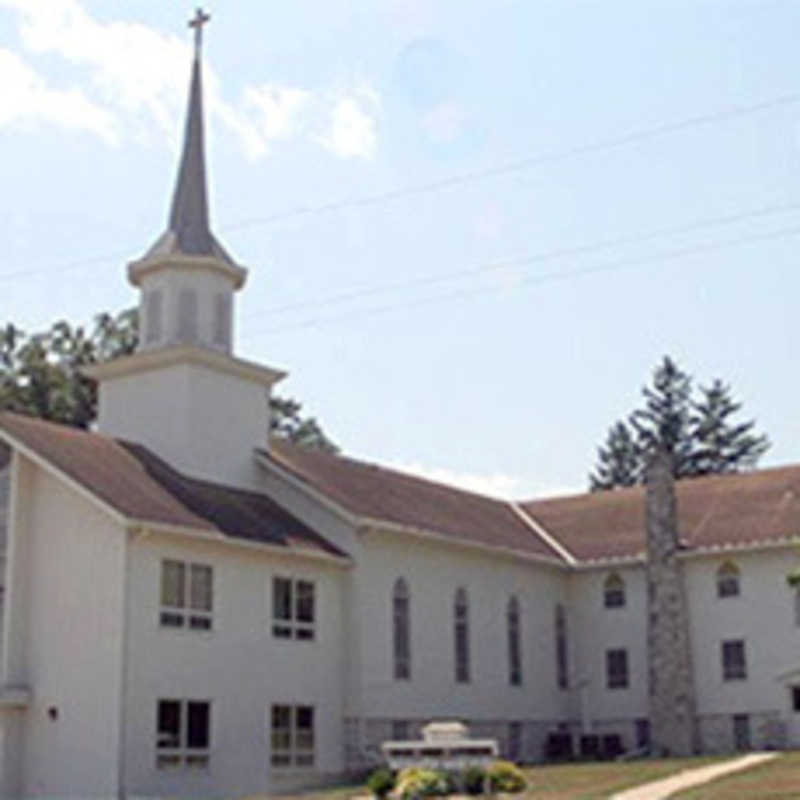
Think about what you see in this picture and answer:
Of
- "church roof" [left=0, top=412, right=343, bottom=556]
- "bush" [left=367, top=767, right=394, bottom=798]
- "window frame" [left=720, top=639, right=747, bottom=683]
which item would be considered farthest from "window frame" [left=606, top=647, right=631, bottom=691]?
"bush" [left=367, top=767, right=394, bottom=798]

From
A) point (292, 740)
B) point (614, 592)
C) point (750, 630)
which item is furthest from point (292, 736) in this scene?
point (750, 630)

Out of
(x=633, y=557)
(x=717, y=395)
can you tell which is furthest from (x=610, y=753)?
(x=717, y=395)

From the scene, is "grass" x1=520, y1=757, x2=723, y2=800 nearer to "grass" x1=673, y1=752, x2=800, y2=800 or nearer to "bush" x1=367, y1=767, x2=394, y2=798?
"grass" x1=673, y1=752, x2=800, y2=800

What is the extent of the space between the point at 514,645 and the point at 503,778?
1705 cm

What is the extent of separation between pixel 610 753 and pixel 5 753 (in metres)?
19.4

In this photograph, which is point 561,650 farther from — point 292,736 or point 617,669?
point 292,736

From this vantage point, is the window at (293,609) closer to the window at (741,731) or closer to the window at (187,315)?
the window at (187,315)

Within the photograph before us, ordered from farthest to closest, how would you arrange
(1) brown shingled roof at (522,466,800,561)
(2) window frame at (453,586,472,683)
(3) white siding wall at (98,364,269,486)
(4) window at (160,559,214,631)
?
(1) brown shingled roof at (522,466,800,561) → (2) window frame at (453,586,472,683) → (3) white siding wall at (98,364,269,486) → (4) window at (160,559,214,631)

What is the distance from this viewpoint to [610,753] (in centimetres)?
4419

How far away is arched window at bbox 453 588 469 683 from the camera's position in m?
40.6

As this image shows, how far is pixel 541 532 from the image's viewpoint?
4928 cm

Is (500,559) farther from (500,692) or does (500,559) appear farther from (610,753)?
(610,753)

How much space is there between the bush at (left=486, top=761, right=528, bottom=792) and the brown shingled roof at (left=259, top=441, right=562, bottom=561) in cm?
1179

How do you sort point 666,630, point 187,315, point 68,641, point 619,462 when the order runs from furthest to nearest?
point 619,462
point 666,630
point 187,315
point 68,641
